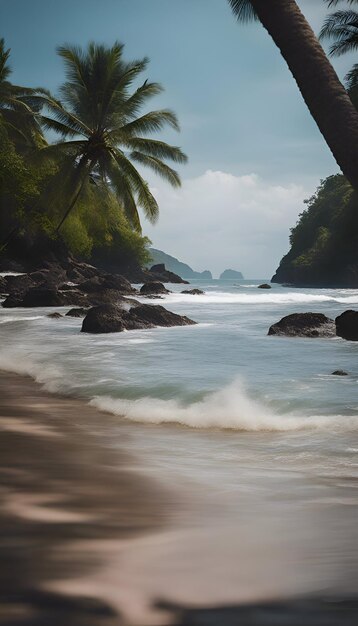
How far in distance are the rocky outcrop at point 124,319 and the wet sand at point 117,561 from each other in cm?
1061

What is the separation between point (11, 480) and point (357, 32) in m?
23.1

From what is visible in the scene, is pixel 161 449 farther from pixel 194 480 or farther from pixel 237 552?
pixel 237 552

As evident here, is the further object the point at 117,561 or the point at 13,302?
the point at 13,302

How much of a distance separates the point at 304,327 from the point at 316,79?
8454mm

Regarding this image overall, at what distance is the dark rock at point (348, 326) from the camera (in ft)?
41.4

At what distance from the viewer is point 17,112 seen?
1299 inches

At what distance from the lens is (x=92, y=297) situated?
76.1 ft

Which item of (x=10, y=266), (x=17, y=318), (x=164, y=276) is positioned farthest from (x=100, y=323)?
(x=164, y=276)

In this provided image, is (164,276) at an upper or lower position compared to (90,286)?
upper

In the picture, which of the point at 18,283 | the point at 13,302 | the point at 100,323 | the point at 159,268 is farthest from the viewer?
the point at 159,268

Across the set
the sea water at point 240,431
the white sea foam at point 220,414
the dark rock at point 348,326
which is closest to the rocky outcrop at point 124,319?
the sea water at point 240,431

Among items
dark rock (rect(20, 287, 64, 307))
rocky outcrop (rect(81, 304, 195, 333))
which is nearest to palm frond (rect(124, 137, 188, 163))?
dark rock (rect(20, 287, 64, 307))

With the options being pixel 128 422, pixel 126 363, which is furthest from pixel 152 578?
pixel 126 363

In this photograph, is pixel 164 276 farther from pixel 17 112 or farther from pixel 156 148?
pixel 156 148
